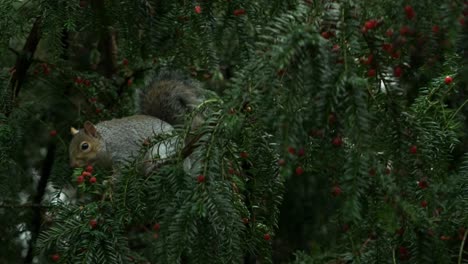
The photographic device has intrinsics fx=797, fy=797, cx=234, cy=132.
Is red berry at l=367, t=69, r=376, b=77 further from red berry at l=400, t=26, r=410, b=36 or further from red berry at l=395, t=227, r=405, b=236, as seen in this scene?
→ red berry at l=395, t=227, r=405, b=236

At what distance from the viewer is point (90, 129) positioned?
3.20 meters

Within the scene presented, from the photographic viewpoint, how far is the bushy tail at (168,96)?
3.33 meters

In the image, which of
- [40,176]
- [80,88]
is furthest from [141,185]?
[40,176]

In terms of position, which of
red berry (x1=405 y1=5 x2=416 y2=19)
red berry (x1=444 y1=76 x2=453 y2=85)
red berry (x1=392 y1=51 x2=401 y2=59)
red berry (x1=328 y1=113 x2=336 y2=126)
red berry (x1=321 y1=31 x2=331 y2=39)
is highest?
red berry (x1=405 y1=5 x2=416 y2=19)

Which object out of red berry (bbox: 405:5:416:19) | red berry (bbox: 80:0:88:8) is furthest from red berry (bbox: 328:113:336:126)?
red berry (bbox: 80:0:88:8)

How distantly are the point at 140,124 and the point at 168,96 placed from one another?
0.17 metres

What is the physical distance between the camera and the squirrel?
127 inches

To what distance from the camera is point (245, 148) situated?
200 centimetres

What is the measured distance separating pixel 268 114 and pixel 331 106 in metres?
0.13

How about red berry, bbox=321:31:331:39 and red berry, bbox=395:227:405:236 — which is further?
red berry, bbox=395:227:405:236

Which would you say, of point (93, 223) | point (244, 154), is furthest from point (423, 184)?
point (93, 223)

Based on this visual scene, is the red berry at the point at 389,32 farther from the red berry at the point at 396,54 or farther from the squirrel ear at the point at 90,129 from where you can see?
the squirrel ear at the point at 90,129

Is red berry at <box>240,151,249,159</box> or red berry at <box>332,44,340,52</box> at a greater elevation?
red berry at <box>332,44,340,52</box>

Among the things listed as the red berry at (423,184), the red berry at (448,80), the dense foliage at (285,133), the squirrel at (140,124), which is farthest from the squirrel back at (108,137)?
the red berry at (423,184)
